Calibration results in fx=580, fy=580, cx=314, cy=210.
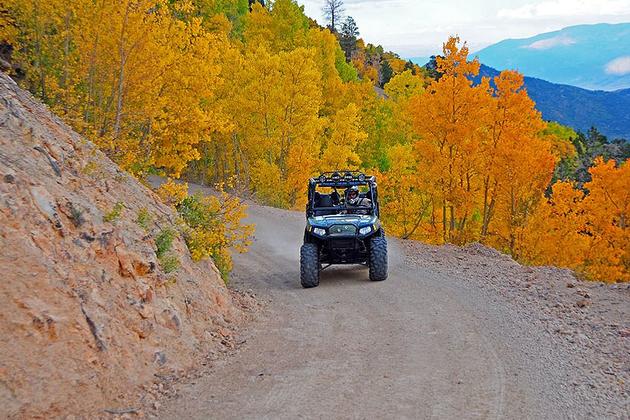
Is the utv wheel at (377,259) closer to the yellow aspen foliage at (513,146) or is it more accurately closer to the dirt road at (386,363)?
the dirt road at (386,363)

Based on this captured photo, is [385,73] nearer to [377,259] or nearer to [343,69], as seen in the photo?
[343,69]

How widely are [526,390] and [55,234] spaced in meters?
6.31

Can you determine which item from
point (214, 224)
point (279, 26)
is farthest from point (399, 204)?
point (279, 26)

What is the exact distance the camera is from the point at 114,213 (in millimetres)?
8727

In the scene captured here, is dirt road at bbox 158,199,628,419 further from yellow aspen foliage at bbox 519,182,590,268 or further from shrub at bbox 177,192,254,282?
yellow aspen foliage at bbox 519,182,590,268

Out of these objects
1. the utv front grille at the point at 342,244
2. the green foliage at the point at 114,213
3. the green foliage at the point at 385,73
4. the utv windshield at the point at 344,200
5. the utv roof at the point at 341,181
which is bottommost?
the utv front grille at the point at 342,244

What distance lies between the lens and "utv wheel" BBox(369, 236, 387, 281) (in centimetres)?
1359

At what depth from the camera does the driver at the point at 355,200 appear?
14703mm

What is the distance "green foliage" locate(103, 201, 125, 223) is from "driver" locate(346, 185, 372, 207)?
6.84 meters

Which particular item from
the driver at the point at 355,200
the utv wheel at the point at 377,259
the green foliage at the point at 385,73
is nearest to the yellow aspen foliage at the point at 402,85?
the driver at the point at 355,200

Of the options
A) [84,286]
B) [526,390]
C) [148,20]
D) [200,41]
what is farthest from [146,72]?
[526,390]

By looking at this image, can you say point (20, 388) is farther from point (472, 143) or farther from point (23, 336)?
point (472, 143)

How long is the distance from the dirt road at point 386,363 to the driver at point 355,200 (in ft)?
7.52

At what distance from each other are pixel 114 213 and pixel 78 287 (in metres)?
1.90
